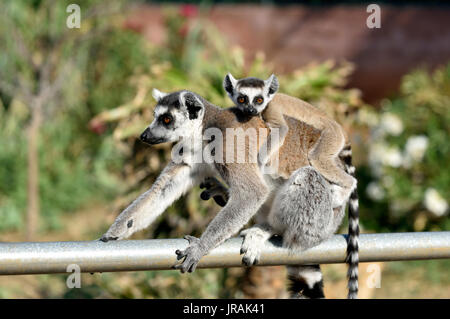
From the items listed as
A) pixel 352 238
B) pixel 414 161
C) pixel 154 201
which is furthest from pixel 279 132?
pixel 414 161

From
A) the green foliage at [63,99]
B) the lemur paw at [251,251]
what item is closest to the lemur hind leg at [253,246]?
the lemur paw at [251,251]

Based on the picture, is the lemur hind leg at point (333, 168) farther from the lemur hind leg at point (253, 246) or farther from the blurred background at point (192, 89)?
the blurred background at point (192, 89)

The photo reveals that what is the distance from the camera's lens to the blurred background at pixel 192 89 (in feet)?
16.3

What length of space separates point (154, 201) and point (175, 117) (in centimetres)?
44

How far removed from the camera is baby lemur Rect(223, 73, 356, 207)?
289 centimetres

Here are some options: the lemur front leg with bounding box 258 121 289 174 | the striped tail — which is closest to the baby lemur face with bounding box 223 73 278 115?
the lemur front leg with bounding box 258 121 289 174

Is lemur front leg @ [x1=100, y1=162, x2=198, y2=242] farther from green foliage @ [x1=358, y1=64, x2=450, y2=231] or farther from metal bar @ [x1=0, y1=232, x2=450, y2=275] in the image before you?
green foliage @ [x1=358, y1=64, x2=450, y2=231]

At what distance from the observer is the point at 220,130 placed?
2.88m

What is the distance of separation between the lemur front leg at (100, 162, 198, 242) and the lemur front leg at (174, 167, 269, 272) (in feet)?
1.02

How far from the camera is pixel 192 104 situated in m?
2.88

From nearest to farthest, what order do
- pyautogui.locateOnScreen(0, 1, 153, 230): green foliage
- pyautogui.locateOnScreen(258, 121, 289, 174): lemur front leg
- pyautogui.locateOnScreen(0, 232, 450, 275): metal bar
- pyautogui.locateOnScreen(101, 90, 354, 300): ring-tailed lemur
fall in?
1. pyautogui.locateOnScreen(0, 232, 450, 275): metal bar
2. pyautogui.locateOnScreen(101, 90, 354, 300): ring-tailed lemur
3. pyautogui.locateOnScreen(258, 121, 289, 174): lemur front leg
4. pyautogui.locateOnScreen(0, 1, 153, 230): green foliage
